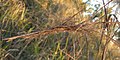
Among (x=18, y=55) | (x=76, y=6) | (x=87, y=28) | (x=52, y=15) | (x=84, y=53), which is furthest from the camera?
(x=76, y=6)

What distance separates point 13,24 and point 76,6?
0.75 m

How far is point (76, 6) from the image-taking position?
2504 millimetres

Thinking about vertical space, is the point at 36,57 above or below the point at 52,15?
below

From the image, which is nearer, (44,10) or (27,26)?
(27,26)

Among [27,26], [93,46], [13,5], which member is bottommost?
[93,46]

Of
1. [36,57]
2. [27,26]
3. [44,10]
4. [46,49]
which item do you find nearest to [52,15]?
[44,10]

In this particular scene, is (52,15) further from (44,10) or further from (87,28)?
(87,28)

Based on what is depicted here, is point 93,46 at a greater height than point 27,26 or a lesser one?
lesser

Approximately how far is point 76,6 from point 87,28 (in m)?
2.02

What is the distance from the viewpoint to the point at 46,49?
6.08 ft

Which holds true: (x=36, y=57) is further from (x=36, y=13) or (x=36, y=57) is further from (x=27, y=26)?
(x=36, y=13)

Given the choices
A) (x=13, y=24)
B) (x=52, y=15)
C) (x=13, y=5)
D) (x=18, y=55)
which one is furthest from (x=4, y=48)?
(x=52, y=15)

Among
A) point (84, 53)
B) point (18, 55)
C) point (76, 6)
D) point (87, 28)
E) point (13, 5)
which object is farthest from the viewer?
point (76, 6)

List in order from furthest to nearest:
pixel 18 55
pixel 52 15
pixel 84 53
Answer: pixel 52 15 → pixel 84 53 → pixel 18 55
